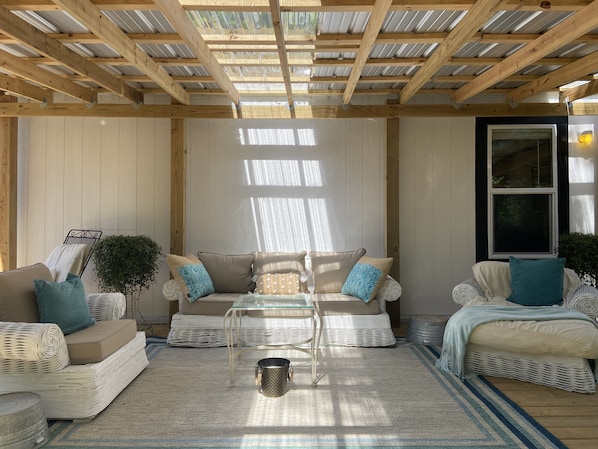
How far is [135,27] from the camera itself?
401cm

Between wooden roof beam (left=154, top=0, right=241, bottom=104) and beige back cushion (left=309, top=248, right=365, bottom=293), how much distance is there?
2.23 meters

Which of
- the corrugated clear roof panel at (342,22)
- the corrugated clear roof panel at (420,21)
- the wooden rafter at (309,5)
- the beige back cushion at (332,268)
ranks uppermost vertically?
the corrugated clear roof panel at (342,22)

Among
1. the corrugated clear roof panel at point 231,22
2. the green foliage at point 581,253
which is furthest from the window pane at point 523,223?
the corrugated clear roof panel at point 231,22

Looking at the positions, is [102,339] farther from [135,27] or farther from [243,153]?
[243,153]

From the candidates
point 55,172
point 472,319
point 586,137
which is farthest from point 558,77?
point 55,172

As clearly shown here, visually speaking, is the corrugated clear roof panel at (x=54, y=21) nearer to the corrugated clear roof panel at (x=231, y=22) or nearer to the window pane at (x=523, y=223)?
the corrugated clear roof panel at (x=231, y=22)

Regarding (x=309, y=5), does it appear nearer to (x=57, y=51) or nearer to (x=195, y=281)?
(x=57, y=51)

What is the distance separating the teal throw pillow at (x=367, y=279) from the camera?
4988 mm

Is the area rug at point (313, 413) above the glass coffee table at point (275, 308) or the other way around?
the other way around

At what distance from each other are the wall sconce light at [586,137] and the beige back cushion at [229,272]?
182 inches

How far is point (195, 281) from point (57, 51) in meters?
2.55

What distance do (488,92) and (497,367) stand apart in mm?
3567

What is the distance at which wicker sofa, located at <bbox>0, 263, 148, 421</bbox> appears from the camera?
290 centimetres

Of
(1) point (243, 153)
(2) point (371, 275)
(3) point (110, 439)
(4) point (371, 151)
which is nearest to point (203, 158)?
(1) point (243, 153)
